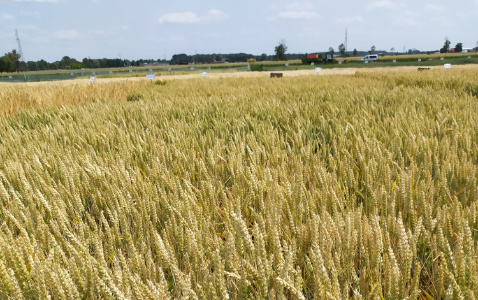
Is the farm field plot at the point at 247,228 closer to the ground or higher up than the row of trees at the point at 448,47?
closer to the ground

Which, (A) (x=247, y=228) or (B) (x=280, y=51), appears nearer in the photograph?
(A) (x=247, y=228)

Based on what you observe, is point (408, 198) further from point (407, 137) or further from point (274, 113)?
point (274, 113)

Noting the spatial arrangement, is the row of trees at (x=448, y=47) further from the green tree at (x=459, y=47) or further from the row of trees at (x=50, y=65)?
the row of trees at (x=50, y=65)

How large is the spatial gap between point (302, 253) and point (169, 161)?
1053 mm

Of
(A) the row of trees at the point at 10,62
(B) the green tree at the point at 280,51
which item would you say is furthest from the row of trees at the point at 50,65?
(B) the green tree at the point at 280,51

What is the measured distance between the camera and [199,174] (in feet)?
4.97

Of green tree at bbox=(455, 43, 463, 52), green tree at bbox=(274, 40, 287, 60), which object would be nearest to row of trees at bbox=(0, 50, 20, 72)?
green tree at bbox=(274, 40, 287, 60)

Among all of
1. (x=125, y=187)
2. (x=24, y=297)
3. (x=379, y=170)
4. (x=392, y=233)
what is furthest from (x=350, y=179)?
(x=24, y=297)

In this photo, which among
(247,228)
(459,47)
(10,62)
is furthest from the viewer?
(459,47)

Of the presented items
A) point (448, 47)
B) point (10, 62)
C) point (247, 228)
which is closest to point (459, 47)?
point (448, 47)

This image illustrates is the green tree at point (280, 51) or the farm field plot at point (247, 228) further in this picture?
the green tree at point (280, 51)

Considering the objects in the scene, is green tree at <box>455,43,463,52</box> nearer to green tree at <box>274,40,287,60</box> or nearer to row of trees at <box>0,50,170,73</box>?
green tree at <box>274,40,287,60</box>

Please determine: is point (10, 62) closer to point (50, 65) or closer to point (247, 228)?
point (50, 65)

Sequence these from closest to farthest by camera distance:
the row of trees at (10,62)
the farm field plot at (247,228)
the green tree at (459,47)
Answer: the farm field plot at (247,228) → the row of trees at (10,62) → the green tree at (459,47)
